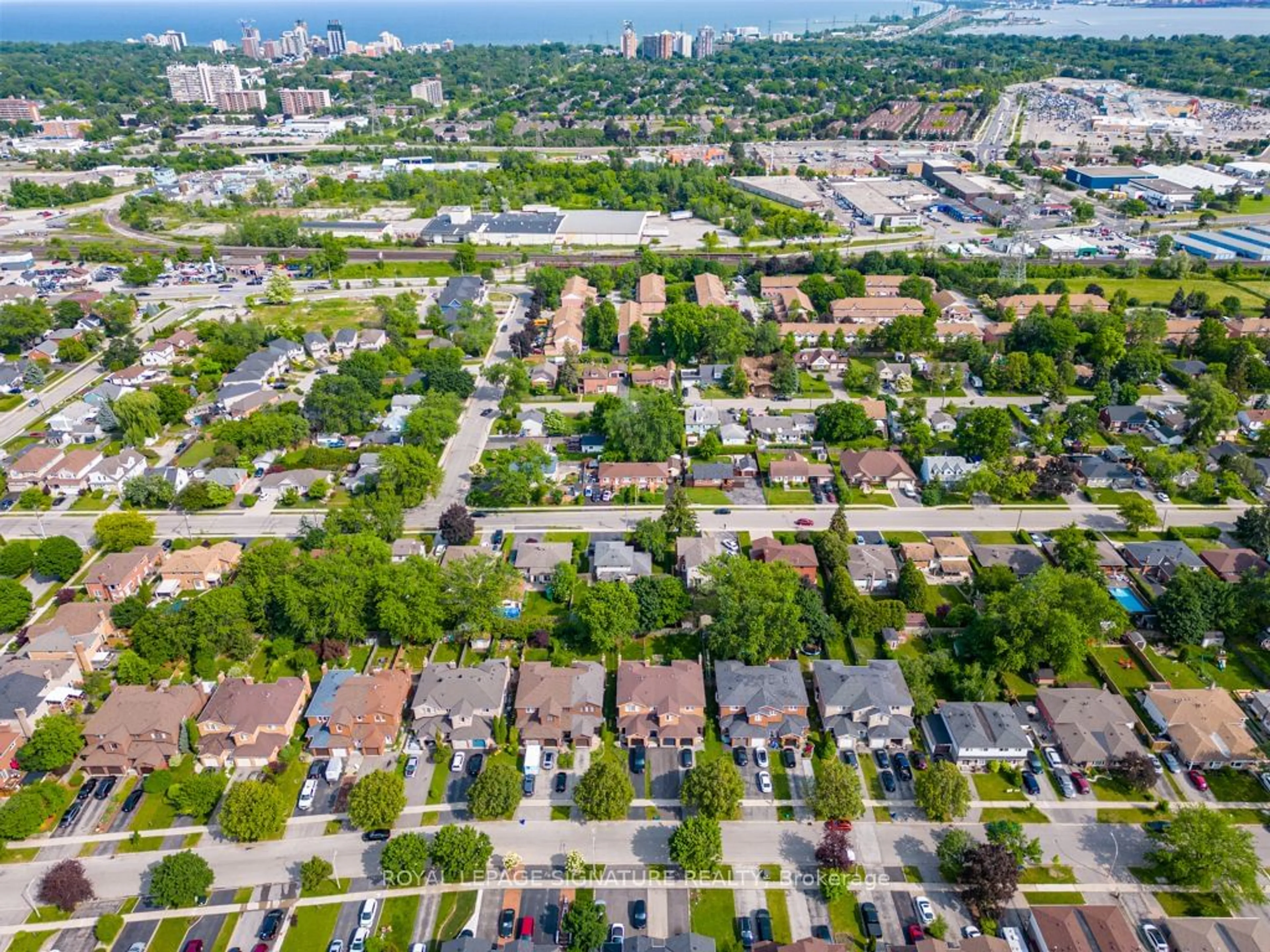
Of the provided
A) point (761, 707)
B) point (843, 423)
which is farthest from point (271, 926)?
point (843, 423)

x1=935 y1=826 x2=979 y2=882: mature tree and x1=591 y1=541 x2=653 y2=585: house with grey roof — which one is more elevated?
x1=935 y1=826 x2=979 y2=882: mature tree

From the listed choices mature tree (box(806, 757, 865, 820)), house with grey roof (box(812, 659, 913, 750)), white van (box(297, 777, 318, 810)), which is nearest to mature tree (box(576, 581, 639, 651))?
house with grey roof (box(812, 659, 913, 750))

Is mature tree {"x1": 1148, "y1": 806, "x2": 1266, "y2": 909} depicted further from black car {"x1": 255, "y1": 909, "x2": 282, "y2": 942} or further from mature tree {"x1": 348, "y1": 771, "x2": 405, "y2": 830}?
black car {"x1": 255, "y1": 909, "x2": 282, "y2": 942}

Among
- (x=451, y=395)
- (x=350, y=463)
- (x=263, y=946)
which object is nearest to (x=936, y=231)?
(x=451, y=395)

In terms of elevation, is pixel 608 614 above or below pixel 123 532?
above

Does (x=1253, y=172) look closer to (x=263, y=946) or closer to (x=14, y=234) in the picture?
(x=263, y=946)

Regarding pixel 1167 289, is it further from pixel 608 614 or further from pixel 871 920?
pixel 871 920
